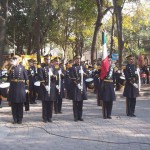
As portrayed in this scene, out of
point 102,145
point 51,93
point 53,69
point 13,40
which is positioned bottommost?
point 102,145

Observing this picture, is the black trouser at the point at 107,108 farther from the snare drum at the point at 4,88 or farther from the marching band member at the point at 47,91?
the snare drum at the point at 4,88

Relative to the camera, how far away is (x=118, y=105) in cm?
1336

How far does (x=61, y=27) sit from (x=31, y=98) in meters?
24.8

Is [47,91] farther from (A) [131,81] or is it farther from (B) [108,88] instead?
(A) [131,81]

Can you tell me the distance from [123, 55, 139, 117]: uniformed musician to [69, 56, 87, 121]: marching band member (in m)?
1.43

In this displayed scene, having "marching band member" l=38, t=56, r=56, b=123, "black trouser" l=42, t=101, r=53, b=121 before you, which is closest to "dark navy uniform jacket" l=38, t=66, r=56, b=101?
"marching band member" l=38, t=56, r=56, b=123

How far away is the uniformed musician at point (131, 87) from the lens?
1069 centimetres

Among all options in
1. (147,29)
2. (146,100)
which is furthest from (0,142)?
(147,29)

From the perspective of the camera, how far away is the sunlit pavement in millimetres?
7097

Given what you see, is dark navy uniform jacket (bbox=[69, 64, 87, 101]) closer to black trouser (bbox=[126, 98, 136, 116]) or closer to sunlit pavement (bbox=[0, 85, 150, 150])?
sunlit pavement (bbox=[0, 85, 150, 150])

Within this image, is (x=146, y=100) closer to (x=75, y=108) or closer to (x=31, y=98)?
(x=31, y=98)

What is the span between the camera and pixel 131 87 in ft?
35.2

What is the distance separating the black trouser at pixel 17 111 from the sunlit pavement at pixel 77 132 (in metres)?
0.20

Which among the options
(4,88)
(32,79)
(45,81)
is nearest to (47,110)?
(45,81)
